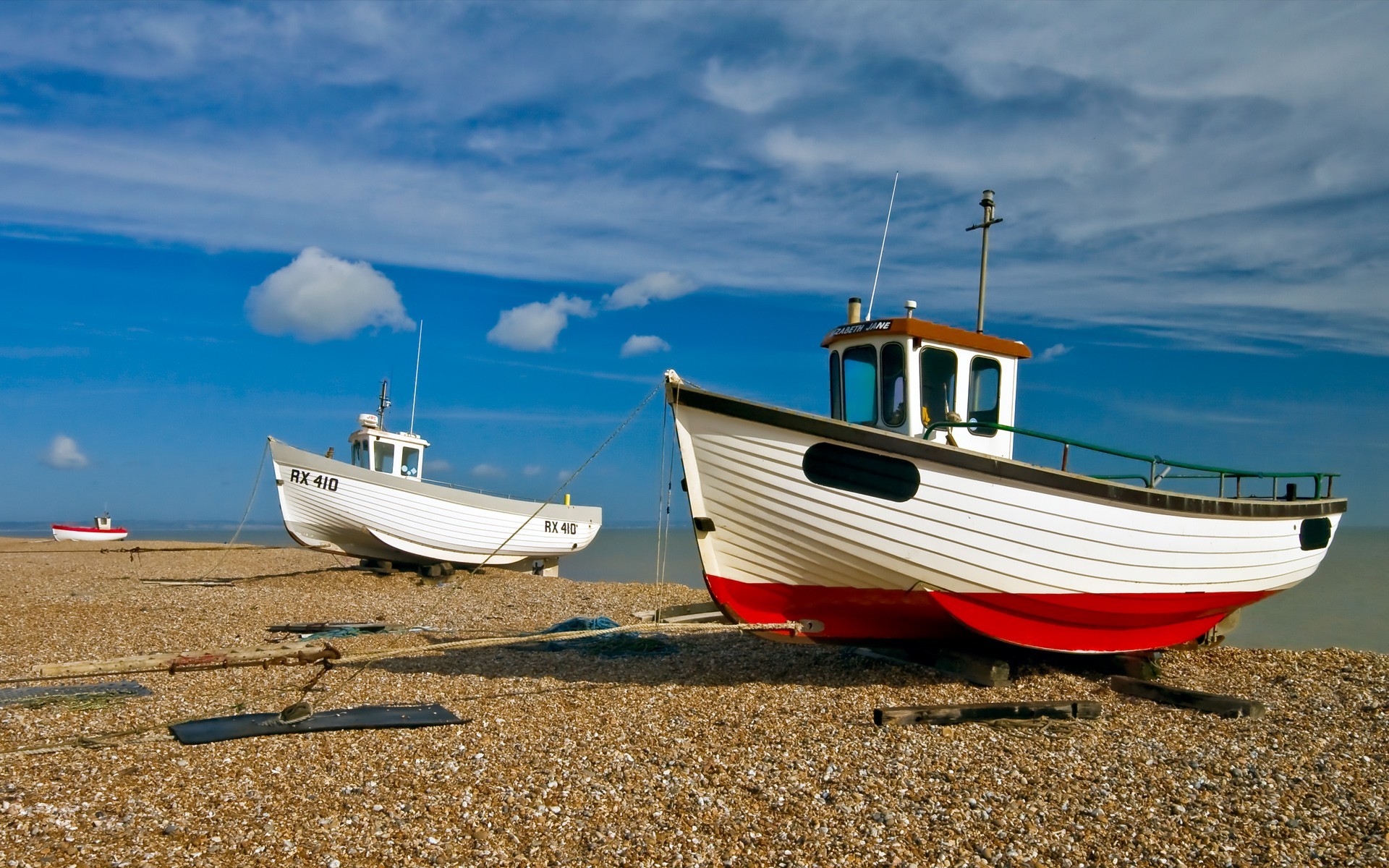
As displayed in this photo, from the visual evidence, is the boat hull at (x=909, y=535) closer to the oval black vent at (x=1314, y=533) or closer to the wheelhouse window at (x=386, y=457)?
the oval black vent at (x=1314, y=533)

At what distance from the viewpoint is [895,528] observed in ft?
23.2

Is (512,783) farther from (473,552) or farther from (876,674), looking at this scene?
(473,552)

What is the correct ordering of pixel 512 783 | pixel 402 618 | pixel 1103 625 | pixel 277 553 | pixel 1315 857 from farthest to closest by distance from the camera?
pixel 277 553 → pixel 402 618 → pixel 1103 625 → pixel 512 783 → pixel 1315 857

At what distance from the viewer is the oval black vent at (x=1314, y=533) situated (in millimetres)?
10117

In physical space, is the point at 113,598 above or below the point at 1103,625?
below

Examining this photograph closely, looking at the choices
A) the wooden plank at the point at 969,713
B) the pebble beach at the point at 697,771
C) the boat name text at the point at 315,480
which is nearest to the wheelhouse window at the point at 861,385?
the pebble beach at the point at 697,771

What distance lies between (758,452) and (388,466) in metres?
14.0

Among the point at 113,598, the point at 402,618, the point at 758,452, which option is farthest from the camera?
the point at 113,598

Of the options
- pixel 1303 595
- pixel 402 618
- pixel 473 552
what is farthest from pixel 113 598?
pixel 1303 595

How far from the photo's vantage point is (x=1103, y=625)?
8086 mm

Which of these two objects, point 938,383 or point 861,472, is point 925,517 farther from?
point 938,383

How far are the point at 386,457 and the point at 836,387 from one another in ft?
43.7

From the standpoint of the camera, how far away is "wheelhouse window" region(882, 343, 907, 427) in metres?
8.09

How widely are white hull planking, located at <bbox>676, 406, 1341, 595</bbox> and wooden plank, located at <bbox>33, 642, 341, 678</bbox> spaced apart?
3.23 metres
